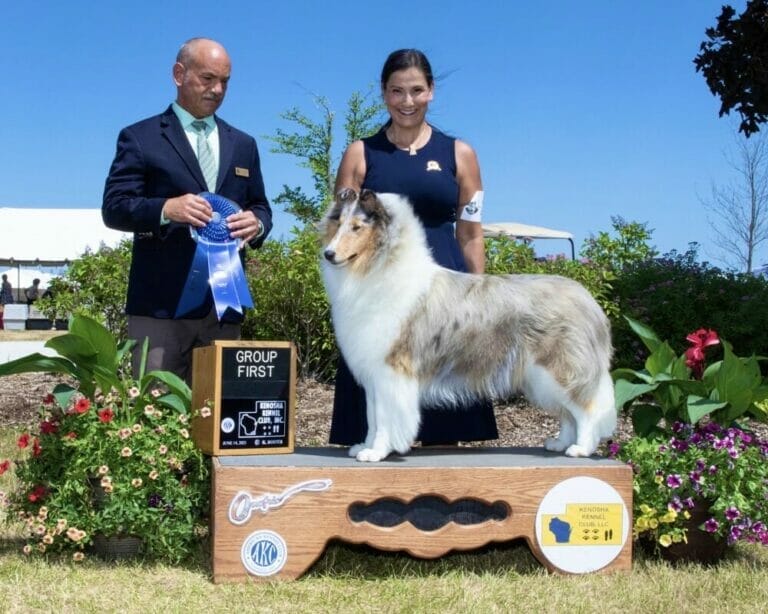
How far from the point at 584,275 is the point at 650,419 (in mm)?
3802

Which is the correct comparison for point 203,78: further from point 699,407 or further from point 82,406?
point 699,407

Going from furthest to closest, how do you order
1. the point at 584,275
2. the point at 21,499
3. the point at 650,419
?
the point at 584,275, the point at 650,419, the point at 21,499

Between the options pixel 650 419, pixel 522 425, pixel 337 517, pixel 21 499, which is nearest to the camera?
pixel 337 517

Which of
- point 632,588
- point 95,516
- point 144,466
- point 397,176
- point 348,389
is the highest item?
point 397,176

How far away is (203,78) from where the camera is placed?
399 cm

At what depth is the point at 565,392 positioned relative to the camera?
371 centimetres

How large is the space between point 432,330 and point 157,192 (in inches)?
61.0

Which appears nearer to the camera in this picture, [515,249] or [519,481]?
[519,481]

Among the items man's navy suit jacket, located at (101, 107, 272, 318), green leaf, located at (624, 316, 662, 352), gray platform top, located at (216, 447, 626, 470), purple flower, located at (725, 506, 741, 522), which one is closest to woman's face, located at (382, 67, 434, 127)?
man's navy suit jacket, located at (101, 107, 272, 318)

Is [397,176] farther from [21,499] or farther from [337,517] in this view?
[21,499]

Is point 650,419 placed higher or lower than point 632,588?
higher

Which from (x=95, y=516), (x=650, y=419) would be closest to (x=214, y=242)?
(x=95, y=516)

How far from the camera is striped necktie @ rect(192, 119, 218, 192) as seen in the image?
4.18 m

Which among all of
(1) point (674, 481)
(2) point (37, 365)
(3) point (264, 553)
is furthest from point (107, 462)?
(1) point (674, 481)
